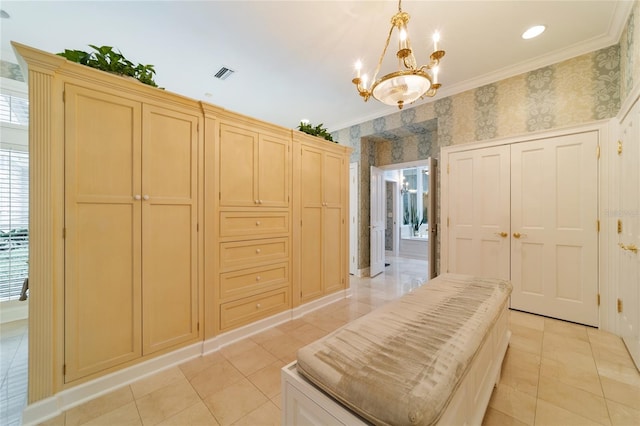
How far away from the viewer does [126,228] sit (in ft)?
5.68

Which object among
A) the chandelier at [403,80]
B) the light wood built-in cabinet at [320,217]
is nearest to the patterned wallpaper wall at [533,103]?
the light wood built-in cabinet at [320,217]

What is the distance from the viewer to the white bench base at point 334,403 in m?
0.89

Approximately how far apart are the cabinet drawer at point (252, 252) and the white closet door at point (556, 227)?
2.92m

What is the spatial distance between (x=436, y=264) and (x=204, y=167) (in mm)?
3487

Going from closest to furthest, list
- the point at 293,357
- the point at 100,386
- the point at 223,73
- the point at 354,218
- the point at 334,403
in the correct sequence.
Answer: the point at 334,403, the point at 100,386, the point at 293,357, the point at 223,73, the point at 354,218

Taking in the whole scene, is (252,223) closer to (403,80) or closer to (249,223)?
(249,223)

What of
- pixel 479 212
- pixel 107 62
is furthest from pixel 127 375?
pixel 479 212

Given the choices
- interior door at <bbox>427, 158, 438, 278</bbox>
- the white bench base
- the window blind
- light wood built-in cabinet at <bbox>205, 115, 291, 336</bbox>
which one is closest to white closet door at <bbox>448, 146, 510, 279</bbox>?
interior door at <bbox>427, 158, 438, 278</bbox>

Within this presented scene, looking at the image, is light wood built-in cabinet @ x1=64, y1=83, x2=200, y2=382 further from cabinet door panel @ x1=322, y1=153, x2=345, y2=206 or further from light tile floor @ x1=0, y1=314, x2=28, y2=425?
cabinet door panel @ x1=322, y1=153, x2=345, y2=206

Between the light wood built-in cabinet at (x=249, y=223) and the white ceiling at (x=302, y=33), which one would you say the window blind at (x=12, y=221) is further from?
the light wood built-in cabinet at (x=249, y=223)

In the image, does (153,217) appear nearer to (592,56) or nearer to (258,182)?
(258,182)

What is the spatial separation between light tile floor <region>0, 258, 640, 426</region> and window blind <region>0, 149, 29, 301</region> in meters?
1.82

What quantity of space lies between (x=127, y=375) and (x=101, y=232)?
1.06 meters

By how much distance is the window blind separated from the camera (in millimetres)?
2633
